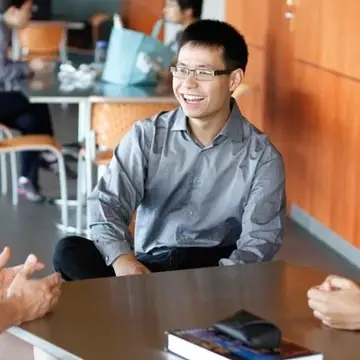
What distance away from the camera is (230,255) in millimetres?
2541

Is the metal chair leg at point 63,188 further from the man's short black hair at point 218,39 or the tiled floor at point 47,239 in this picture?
the man's short black hair at point 218,39

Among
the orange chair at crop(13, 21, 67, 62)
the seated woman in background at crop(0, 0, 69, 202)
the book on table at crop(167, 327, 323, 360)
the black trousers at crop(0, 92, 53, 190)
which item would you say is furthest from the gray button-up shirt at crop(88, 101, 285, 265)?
the orange chair at crop(13, 21, 67, 62)

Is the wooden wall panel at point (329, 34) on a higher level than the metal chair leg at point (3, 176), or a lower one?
higher

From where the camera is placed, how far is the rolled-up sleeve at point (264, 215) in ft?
8.08

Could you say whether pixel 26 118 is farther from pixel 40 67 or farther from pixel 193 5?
pixel 193 5

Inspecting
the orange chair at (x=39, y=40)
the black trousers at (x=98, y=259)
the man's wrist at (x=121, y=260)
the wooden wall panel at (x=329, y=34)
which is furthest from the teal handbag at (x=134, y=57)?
the orange chair at (x=39, y=40)

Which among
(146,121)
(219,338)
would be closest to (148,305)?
(219,338)

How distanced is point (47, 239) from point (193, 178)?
7.35ft

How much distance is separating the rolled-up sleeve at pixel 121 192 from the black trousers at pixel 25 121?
Answer: 10.0 feet

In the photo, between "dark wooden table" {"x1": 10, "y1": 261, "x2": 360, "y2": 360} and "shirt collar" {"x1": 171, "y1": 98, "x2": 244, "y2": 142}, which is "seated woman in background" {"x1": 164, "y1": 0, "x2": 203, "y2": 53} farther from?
"dark wooden table" {"x1": 10, "y1": 261, "x2": 360, "y2": 360}

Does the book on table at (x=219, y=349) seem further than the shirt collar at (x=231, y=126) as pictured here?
No

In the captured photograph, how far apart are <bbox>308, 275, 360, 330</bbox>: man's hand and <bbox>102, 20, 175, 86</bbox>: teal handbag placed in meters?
3.09

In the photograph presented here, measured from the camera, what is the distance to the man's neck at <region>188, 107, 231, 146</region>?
2.65 metres

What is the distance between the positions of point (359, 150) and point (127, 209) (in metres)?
1.94
